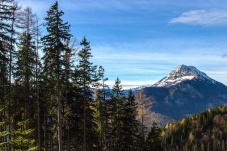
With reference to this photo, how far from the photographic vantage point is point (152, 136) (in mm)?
47875

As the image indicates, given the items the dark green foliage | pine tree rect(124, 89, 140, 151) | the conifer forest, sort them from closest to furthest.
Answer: the conifer forest
pine tree rect(124, 89, 140, 151)
the dark green foliage

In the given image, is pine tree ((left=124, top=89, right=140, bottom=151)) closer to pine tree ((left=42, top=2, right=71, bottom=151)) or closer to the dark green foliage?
the dark green foliage

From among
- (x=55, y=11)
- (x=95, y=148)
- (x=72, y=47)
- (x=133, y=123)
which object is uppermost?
(x=55, y=11)

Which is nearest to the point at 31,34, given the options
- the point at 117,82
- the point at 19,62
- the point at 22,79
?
the point at 19,62

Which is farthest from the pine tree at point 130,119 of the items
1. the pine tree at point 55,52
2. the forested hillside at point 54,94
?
the pine tree at point 55,52

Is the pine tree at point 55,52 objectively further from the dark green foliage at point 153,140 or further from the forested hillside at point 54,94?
the dark green foliage at point 153,140

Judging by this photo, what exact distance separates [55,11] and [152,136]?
30096 millimetres

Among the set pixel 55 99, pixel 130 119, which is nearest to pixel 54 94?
pixel 55 99

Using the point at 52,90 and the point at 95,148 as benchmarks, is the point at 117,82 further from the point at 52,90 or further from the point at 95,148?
the point at 52,90

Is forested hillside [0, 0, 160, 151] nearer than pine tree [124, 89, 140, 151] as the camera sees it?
Yes

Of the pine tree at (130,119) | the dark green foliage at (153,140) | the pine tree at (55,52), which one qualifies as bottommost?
the dark green foliage at (153,140)

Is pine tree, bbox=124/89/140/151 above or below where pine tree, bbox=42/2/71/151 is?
below

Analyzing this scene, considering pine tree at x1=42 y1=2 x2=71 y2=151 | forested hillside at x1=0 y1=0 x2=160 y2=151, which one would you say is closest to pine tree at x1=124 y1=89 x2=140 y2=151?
forested hillside at x1=0 y1=0 x2=160 y2=151

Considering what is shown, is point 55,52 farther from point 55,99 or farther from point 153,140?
point 153,140
